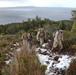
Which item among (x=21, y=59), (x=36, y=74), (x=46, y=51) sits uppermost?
(x=21, y=59)

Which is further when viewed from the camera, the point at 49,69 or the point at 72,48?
the point at 72,48

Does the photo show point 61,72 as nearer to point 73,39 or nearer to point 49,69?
point 49,69

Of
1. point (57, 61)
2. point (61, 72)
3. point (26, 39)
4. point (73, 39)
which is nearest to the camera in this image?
point (61, 72)

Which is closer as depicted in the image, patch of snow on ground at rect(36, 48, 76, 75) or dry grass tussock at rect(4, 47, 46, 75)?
dry grass tussock at rect(4, 47, 46, 75)

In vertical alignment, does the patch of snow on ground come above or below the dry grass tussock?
below

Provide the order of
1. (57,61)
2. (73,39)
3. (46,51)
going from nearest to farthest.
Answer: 1. (57,61)
2. (46,51)
3. (73,39)

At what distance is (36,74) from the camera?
703 centimetres

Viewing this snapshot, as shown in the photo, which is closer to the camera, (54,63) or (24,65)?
(24,65)

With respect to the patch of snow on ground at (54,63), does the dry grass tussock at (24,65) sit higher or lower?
higher

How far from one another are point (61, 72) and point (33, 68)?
9.15ft

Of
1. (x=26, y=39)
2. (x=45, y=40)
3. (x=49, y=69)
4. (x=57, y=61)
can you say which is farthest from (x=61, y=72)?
(x=45, y=40)

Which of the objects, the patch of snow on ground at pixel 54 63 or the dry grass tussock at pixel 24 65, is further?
the patch of snow on ground at pixel 54 63

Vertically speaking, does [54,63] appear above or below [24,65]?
below

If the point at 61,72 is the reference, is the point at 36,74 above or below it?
above
